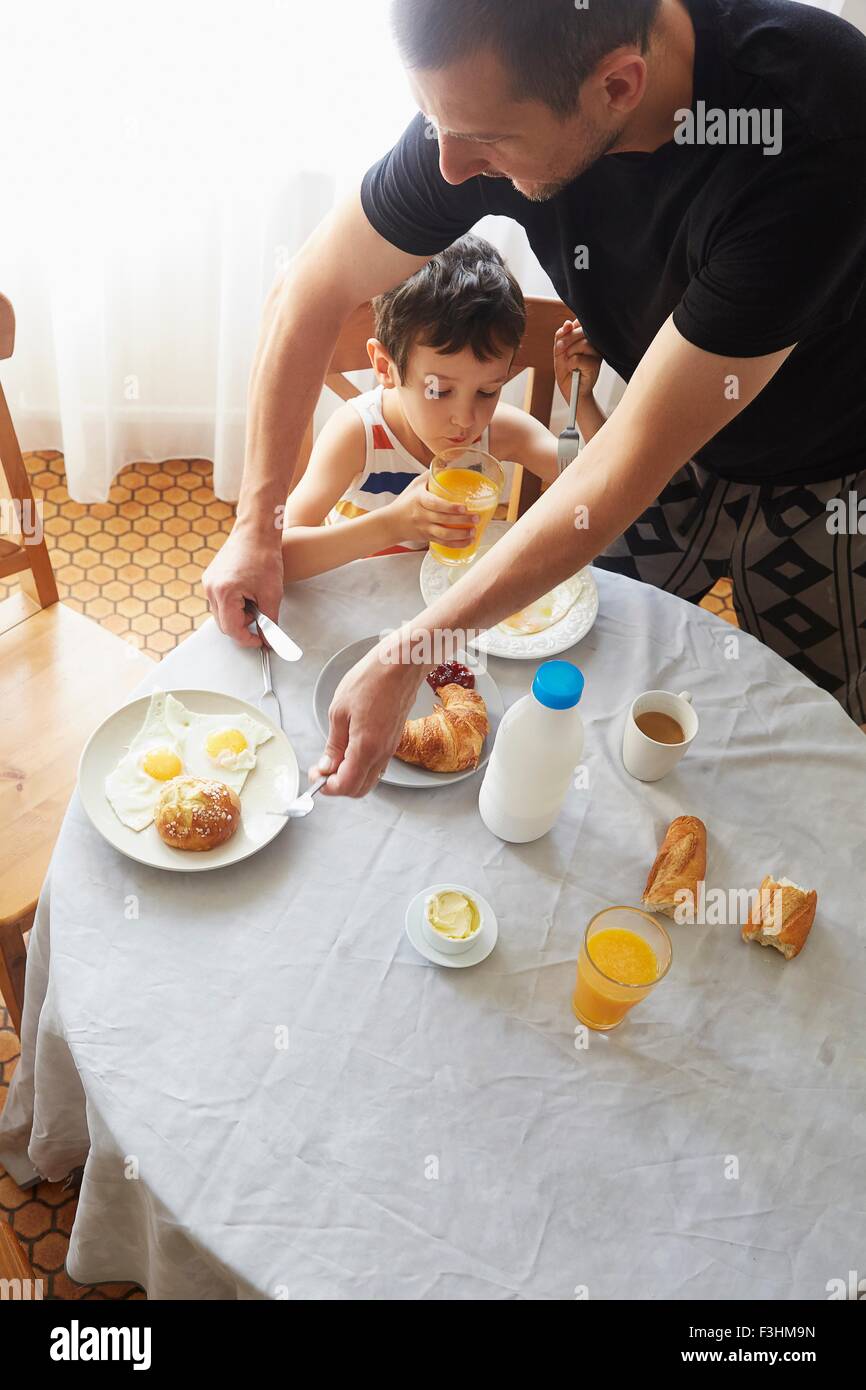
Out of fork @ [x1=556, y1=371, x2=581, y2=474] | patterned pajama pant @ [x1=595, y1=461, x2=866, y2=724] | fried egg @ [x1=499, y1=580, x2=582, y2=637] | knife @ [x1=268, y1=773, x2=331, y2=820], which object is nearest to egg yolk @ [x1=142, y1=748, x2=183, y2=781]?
knife @ [x1=268, y1=773, x2=331, y2=820]

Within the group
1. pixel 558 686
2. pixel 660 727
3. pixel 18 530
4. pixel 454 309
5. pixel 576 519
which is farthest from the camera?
pixel 18 530

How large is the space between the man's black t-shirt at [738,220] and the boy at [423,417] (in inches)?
4.2

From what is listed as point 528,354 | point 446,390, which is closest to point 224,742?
point 446,390

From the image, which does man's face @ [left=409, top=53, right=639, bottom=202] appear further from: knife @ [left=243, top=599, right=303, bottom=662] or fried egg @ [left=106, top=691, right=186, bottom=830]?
fried egg @ [left=106, top=691, right=186, bottom=830]

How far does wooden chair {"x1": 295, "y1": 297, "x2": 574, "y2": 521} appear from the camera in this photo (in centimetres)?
169

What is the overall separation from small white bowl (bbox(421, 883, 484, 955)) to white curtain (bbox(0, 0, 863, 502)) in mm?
1559

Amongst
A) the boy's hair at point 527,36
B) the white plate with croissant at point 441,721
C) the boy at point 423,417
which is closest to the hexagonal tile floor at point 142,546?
the boy at point 423,417

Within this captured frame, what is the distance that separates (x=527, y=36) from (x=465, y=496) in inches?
23.9

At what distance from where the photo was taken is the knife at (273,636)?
4.35ft

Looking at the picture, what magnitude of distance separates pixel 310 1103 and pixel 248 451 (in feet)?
3.06

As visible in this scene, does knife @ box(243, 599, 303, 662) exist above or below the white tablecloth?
above

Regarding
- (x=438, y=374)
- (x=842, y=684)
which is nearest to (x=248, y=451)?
(x=438, y=374)

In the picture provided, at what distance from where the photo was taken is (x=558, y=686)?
1.04m

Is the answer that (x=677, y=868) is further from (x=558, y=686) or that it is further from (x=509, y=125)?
(x=509, y=125)
